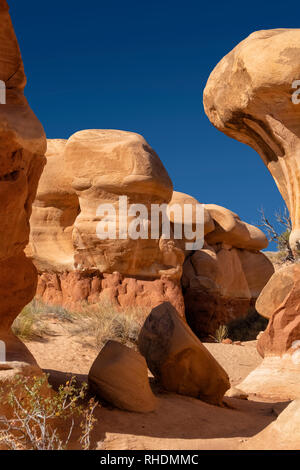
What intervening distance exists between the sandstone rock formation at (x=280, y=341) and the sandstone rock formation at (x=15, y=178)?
4.50 m

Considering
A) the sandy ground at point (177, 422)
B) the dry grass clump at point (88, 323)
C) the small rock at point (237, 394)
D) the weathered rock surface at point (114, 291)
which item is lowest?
the small rock at point (237, 394)

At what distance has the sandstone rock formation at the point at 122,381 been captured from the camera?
532 centimetres

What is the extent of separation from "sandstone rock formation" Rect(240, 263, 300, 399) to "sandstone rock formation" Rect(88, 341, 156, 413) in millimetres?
3129

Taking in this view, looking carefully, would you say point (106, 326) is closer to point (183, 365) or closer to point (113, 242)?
point (113, 242)

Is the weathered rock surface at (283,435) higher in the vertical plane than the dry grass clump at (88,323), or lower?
lower

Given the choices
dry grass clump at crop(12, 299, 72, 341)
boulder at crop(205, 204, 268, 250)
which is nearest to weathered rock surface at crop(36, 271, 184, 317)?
dry grass clump at crop(12, 299, 72, 341)

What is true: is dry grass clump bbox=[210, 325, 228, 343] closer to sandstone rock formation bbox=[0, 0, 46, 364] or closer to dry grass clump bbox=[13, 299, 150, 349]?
dry grass clump bbox=[13, 299, 150, 349]

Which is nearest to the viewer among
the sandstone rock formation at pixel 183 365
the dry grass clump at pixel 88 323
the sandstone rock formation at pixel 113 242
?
the sandstone rock formation at pixel 183 365

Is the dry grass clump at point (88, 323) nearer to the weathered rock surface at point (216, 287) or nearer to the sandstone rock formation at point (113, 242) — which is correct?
the sandstone rock formation at point (113, 242)

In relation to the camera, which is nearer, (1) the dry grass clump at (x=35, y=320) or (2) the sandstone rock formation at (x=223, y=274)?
(1) the dry grass clump at (x=35, y=320)

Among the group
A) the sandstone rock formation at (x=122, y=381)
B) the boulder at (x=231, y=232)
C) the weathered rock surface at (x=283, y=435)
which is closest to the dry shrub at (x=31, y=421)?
the sandstone rock formation at (x=122, y=381)

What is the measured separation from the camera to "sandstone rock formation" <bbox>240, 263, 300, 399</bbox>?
8.07 m

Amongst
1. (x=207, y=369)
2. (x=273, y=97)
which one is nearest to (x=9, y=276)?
(x=207, y=369)

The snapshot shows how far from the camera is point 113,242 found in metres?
13.1
